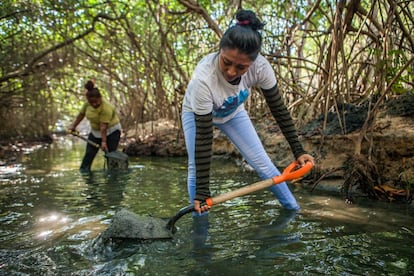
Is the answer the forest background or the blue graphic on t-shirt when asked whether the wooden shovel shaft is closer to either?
the blue graphic on t-shirt

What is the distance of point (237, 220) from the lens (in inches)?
129

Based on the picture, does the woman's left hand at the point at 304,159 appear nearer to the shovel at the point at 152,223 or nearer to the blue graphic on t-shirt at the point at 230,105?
the shovel at the point at 152,223

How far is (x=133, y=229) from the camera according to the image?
2.79 m

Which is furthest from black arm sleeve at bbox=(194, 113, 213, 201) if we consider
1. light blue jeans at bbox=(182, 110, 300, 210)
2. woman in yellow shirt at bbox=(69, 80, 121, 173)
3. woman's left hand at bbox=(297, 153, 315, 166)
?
woman in yellow shirt at bbox=(69, 80, 121, 173)

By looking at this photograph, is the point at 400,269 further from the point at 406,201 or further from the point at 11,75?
the point at 11,75

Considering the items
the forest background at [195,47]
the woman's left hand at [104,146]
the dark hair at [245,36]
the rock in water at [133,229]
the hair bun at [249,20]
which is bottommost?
the rock in water at [133,229]

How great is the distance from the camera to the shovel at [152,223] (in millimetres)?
2729

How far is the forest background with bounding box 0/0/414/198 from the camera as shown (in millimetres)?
4609

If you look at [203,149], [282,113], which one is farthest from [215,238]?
[282,113]

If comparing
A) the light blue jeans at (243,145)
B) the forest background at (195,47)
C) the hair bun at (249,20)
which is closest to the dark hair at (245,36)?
the hair bun at (249,20)

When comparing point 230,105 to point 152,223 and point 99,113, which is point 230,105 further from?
point 99,113

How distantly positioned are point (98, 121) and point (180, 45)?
13.5 feet

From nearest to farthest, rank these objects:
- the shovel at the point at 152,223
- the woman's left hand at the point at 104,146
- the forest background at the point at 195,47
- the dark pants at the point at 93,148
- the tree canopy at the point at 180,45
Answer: the shovel at the point at 152,223 → the forest background at the point at 195,47 → the tree canopy at the point at 180,45 → the woman's left hand at the point at 104,146 → the dark pants at the point at 93,148

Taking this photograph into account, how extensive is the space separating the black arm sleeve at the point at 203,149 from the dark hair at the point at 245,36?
0.45 m
